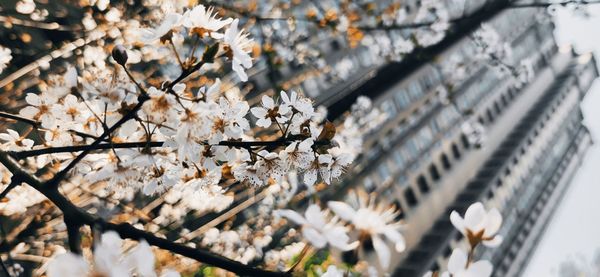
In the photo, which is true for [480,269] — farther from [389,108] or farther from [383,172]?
[389,108]

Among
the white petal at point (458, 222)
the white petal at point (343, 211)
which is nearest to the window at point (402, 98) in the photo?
the white petal at point (458, 222)

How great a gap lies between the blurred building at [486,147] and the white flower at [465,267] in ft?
34.2

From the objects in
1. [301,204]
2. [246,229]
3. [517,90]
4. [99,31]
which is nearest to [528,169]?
[517,90]

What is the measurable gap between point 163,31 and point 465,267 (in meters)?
1.48

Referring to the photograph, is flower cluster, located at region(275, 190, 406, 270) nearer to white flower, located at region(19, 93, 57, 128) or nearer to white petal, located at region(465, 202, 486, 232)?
white petal, located at region(465, 202, 486, 232)

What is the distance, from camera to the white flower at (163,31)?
1.69 metres

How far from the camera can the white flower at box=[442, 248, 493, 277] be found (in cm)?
136

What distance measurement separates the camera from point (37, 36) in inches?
432

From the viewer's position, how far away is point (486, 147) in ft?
145

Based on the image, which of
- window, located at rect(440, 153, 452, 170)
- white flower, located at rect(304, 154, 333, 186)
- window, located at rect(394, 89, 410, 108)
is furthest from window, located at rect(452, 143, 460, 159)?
white flower, located at rect(304, 154, 333, 186)

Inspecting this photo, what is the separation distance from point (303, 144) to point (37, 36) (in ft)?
38.9

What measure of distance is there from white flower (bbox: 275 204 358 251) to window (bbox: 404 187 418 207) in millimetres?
32664

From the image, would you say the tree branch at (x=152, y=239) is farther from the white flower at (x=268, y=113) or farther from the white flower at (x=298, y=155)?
the white flower at (x=268, y=113)

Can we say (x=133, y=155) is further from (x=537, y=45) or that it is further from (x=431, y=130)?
(x=537, y=45)
